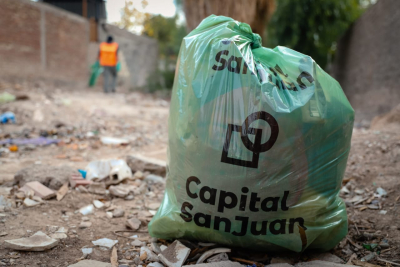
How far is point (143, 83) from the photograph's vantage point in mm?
10680

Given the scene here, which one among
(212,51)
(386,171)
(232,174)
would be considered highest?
(212,51)

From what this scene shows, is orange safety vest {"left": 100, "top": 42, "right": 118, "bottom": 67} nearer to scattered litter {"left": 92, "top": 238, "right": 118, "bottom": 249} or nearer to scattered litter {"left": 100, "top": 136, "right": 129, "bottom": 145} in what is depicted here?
scattered litter {"left": 100, "top": 136, "right": 129, "bottom": 145}

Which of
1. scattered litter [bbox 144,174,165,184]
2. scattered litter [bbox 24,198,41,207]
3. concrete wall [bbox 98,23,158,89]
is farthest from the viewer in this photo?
concrete wall [bbox 98,23,158,89]

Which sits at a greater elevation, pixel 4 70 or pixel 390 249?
pixel 4 70

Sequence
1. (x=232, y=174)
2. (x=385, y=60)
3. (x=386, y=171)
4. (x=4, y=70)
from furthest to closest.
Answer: (x=4, y=70)
(x=385, y=60)
(x=386, y=171)
(x=232, y=174)

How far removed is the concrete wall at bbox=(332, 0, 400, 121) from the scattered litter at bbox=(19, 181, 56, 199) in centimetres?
444

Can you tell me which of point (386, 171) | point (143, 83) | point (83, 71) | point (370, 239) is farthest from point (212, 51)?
point (143, 83)

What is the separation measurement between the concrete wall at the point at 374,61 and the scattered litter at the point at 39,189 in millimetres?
4437

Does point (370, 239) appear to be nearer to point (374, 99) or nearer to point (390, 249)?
point (390, 249)

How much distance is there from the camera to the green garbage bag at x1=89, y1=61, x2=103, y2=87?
807 centimetres

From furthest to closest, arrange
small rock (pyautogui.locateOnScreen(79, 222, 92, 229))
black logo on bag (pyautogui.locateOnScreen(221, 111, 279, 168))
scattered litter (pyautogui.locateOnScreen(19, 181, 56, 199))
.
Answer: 1. scattered litter (pyautogui.locateOnScreen(19, 181, 56, 199))
2. small rock (pyautogui.locateOnScreen(79, 222, 92, 229))
3. black logo on bag (pyautogui.locateOnScreen(221, 111, 279, 168))

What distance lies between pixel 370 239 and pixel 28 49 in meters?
7.47

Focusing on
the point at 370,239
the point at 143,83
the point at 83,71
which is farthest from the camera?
the point at 143,83

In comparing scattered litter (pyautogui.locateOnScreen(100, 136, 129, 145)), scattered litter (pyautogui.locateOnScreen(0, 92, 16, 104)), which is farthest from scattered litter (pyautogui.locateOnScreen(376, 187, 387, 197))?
scattered litter (pyautogui.locateOnScreen(0, 92, 16, 104))
